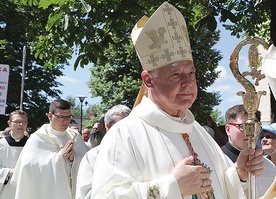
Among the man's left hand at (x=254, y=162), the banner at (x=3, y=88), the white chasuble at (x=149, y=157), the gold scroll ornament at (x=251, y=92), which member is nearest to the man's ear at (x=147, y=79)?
the white chasuble at (x=149, y=157)

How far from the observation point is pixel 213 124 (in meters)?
6.45

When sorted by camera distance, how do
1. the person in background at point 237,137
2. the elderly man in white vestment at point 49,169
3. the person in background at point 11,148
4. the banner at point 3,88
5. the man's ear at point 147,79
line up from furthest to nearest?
the banner at point 3,88, the person in background at point 11,148, the elderly man in white vestment at point 49,169, the person in background at point 237,137, the man's ear at point 147,79

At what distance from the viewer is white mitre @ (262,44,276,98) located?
2.17 m

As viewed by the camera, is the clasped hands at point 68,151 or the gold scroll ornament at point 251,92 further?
the clasped hands at point 68,151

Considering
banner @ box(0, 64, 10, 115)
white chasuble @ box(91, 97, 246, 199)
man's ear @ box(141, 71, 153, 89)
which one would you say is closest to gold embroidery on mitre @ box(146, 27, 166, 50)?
man's ear @ box(141, 71, 153, 89)

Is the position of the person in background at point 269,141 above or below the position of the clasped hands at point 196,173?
above

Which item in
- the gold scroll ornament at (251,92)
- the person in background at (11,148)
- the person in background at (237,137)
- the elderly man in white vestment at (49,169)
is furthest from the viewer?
the person in background at (11,148)

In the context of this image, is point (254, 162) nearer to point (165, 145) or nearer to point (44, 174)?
point (165, 145)

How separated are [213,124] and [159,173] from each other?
393 centimetres

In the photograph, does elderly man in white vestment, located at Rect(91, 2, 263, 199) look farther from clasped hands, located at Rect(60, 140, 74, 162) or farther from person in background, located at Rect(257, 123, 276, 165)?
clasped hands, located at Rect(60, 140, 74, 162)

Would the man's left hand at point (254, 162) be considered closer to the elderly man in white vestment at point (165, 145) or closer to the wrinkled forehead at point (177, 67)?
the elderly man in white vestment at point (165, 145)

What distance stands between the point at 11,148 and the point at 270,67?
6024 millimetres

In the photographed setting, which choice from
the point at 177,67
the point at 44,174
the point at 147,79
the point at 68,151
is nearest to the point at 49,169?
the point at 44,174

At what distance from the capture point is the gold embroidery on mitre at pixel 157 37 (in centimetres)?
288
